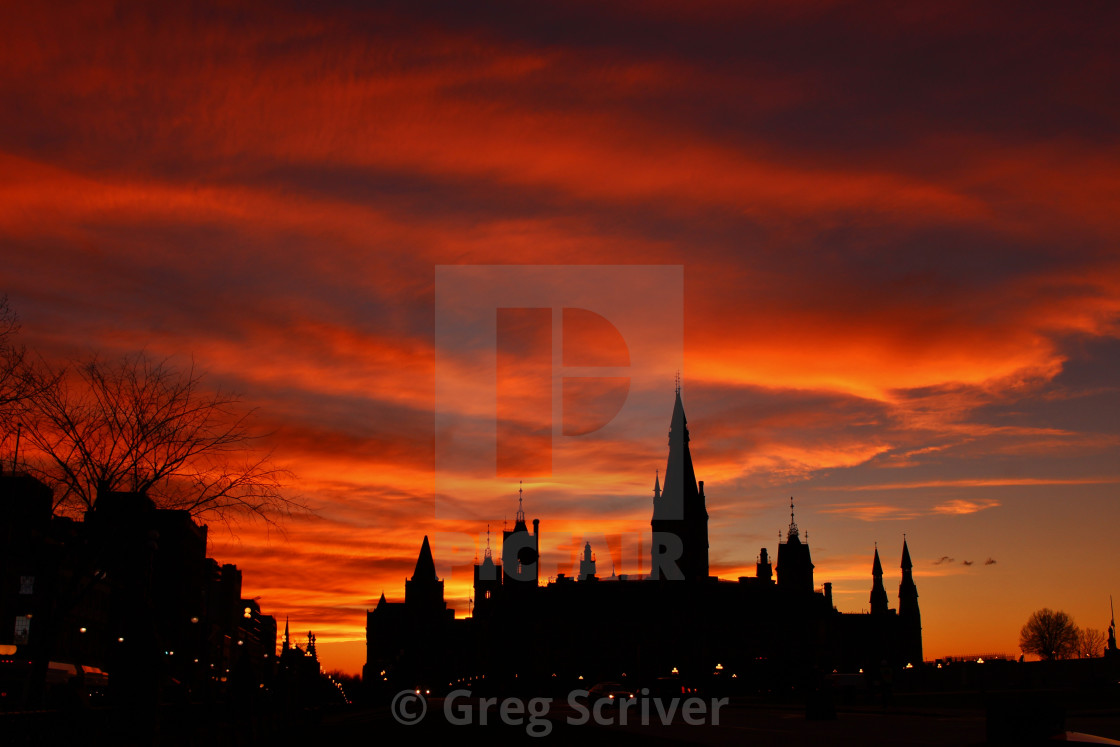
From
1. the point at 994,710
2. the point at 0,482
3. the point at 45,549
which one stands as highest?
the point at 0,482

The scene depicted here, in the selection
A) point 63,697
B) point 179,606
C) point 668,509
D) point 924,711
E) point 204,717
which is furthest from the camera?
point 668,509

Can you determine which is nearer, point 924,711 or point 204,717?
point 204,717

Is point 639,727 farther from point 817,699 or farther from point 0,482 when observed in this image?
point 0,482

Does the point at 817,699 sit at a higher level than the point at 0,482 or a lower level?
lower

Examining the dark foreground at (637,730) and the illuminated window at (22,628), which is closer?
the dark foreground at (637,730)

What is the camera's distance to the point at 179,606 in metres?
152

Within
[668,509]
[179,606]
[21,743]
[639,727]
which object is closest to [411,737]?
[639,727]

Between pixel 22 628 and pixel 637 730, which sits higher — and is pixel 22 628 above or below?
above

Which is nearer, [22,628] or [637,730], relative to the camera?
[637,730]

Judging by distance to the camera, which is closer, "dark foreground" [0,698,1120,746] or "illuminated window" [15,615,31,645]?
"dark foreground" [0,698,1120,746]

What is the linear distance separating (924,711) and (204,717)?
30923 mm

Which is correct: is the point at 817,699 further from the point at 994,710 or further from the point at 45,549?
the point at 994,710

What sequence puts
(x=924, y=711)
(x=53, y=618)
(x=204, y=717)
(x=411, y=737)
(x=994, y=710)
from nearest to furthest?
(x=994, y=710) → (x=204, y=717) → (x=53, y=618) → (x=411, y=737) → (x=924, y=711)

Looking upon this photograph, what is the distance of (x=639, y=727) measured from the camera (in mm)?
42000
